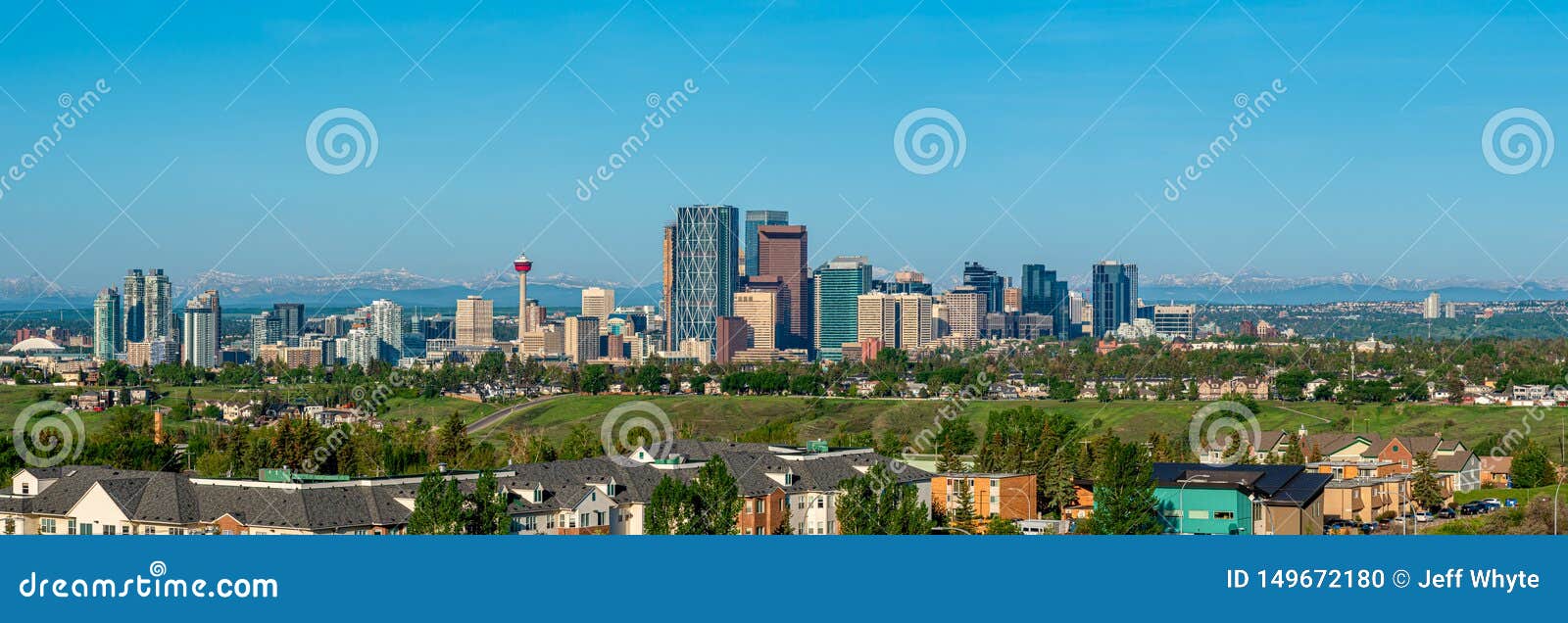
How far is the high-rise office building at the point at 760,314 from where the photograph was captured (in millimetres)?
113688

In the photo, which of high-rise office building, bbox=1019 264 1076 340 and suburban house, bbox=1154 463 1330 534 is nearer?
suburban house, bbox=1154 463 1330 534

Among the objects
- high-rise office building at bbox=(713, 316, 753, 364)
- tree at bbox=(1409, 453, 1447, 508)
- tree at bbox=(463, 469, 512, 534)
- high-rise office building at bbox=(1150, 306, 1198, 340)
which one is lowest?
tree at bbox=(1409, 453, 1447, 508)

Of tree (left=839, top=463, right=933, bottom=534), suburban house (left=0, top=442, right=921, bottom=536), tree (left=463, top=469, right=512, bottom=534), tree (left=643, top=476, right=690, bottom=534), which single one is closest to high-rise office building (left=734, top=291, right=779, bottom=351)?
suburban house (left=0, top=442, right=921, bottom=536)

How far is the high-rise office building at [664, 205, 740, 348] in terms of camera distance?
118m

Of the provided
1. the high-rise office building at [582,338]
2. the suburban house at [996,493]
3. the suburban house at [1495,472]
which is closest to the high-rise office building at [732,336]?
the high-rise office building at [582,338]

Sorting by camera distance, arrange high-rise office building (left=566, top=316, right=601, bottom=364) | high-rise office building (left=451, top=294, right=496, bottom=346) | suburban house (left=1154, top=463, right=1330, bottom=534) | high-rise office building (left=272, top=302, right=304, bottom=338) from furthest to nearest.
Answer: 1. high-rise office building (left=566, top=316, right=601, bottom=364)
2. high-rise office building (left=451, top=294, right=496, bottom=346)
3. high-rise office building (left=272, top=302, right=304, bottom=338)
4. suburban house (left=1154, top=463, right=1330, bottom=534)

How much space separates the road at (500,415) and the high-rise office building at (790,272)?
6645cm

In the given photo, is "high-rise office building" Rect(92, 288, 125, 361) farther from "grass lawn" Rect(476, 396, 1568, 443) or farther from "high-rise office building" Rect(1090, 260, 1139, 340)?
"high-rise office building" Rect(1090, 260, 1139, 340)

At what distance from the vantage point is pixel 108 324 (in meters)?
76.1

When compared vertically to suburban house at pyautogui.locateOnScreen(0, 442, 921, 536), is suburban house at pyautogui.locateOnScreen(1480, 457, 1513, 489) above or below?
below

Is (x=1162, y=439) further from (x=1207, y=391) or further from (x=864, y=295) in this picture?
(x=864, y=295)

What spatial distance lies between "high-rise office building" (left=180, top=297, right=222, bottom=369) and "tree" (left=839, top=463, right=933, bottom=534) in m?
67.2

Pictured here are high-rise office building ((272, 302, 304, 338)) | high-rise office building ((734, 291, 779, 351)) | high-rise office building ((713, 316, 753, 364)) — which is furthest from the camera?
high-rise office building ((734, 291, 779, 351))

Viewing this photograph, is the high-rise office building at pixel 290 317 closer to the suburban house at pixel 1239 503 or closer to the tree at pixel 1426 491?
the tree at pixel 1426 491
